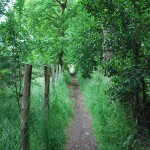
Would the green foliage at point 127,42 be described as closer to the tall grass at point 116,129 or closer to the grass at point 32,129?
the tall grass at point 116,129

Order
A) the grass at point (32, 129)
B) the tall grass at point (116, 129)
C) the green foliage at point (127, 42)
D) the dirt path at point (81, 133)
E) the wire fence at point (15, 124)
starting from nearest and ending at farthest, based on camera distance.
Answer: the wire fence at point (15, 124) < the grass at point (32, 129) < the green foliage at point (127, 42) < the tall grass at point (116, 129) < the dirt path at point (81, 133)

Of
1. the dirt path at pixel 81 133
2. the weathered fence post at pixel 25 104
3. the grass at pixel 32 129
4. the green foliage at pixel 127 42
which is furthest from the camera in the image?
the dirt path at pixel 81 133

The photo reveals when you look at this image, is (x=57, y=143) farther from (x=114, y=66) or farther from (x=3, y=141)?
(x=114, y=66)

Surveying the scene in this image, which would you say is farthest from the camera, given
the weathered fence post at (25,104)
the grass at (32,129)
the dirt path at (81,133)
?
the dirt path at (81,133)

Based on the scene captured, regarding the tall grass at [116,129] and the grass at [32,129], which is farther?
the tall grass at [116,129]

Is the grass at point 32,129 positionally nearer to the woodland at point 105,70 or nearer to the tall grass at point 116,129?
the woodland at point 105,70

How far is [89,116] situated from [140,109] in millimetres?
3793

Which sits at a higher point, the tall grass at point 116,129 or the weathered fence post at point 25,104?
the weathered fence post at point 25,104

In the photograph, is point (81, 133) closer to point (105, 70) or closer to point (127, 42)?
point (105, 70)

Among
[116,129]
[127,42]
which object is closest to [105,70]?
[127,42]

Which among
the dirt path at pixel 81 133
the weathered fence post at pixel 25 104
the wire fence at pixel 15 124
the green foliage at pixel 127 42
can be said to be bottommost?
the dirt path at pixel 81 133

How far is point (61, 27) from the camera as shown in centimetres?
2436

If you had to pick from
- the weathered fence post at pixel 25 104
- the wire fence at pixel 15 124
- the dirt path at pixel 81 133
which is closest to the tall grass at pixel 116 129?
the dirt path at pixel 81 133

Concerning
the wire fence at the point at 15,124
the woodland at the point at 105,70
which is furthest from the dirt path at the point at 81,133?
the wire fence at the point at 15,124
